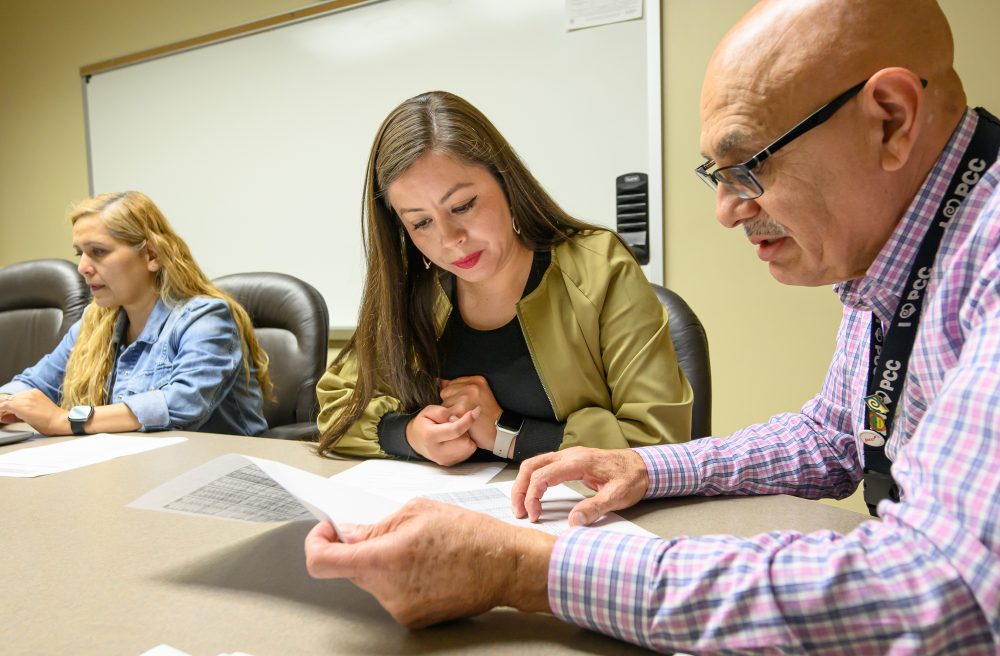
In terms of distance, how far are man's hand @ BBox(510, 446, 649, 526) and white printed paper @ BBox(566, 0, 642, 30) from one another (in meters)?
1.85

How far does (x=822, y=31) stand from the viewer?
68 centimetres

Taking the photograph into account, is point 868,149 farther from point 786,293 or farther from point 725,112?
point 786,293

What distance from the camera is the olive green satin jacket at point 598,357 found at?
3.82 ft

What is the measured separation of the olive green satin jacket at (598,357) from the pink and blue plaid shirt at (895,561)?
532 millimetres

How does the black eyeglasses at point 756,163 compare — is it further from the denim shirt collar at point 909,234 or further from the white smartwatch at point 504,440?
the white smartwatch at point 504,440

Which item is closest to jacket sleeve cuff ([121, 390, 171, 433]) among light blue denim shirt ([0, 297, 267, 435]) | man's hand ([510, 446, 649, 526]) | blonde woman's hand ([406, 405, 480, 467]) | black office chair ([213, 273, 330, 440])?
light blue denim shirt ([0, 297, 267, 435])

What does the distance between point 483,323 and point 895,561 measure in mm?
964

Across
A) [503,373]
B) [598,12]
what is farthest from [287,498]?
[598,12]

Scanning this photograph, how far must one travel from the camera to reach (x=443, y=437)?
42.8 inches

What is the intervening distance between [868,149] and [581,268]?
2.18ft

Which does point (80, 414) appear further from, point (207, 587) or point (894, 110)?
point (894, 110)

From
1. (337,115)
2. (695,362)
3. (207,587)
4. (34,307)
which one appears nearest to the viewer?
(207,587)

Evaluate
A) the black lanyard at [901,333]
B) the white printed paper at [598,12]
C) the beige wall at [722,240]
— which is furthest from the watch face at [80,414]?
the white printed paper at [598,12]

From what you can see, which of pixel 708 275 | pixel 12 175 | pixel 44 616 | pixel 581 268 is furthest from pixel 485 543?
pixel 12 175
